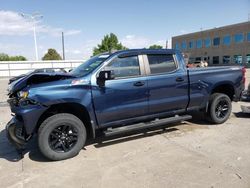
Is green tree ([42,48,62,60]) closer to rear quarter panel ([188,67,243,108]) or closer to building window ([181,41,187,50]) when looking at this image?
building window ([181,41,187,50])

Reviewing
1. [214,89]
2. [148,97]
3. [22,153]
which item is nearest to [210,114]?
[214,89]

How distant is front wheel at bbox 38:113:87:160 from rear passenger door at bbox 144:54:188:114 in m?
1.63

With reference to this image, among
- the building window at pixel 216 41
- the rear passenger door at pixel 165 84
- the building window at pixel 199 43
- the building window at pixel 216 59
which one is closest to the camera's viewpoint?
the rear passenger door at pixel 165 84

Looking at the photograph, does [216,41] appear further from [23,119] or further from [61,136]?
[23,119]

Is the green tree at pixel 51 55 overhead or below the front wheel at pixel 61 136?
overhead

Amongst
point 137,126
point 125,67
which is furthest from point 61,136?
point 125,67

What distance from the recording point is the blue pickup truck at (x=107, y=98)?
171 inches

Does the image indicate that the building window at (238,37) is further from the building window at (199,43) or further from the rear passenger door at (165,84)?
the rear passenger door at (165,84)

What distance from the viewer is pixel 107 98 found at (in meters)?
4.78

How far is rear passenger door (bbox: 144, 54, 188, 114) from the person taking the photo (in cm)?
529

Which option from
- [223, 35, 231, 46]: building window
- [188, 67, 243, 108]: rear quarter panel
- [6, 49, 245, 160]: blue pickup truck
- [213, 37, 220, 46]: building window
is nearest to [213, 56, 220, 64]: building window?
[213, 37, 220, 46]: building window

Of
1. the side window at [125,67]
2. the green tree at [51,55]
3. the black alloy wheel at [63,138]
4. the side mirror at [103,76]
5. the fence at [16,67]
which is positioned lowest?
the black alloy wheel at [63,138]

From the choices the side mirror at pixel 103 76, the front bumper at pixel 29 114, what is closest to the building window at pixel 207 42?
the side mirror at pixel 103 76

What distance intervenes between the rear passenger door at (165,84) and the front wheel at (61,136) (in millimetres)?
1630
